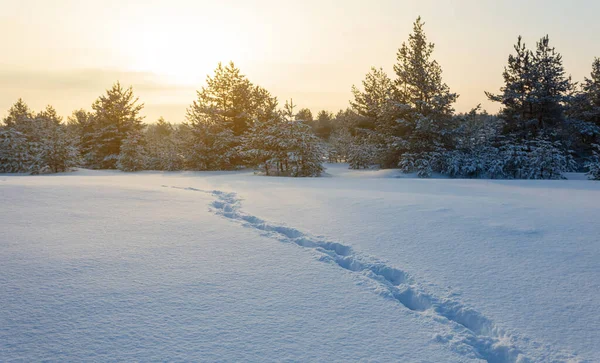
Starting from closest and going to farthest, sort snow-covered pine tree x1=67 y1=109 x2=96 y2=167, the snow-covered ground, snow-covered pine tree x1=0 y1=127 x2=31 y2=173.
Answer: the snow-covered ground
snow-covered pine tree x1=0 y1=127 x2=31 y2=173
snow-covered pine tree x1=67 y1=109 x2=96 y2=167

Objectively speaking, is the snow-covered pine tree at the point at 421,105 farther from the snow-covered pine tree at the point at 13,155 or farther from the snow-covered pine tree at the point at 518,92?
the snow-covered pine tree at the point at 13,155

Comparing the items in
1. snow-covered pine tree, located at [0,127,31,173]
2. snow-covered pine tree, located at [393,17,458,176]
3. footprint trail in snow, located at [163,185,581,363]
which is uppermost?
snow-covered pine tree, located at [393,17,458,176]

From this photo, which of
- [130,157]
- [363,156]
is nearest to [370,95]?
[363,156]

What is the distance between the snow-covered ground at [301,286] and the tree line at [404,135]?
11.5m

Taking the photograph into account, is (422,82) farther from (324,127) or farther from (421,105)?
(324,127)

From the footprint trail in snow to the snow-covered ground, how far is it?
0.01 meters

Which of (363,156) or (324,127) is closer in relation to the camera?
(363,156)

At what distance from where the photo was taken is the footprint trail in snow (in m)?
1.91

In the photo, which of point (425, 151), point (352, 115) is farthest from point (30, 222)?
point (352, 115)

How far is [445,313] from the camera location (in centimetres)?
236

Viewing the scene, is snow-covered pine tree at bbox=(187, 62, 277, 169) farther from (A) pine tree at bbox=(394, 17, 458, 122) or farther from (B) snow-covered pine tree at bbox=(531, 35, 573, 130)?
(B) snow-covered pine tree at bbox=(531, 35, 573, 130)

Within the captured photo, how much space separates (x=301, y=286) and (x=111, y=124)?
25555mm

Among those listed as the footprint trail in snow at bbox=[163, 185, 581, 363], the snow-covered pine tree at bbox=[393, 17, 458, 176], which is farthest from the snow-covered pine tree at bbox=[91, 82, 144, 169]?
the footprint trail in snow at bbox=[163, 185, 581, 363]

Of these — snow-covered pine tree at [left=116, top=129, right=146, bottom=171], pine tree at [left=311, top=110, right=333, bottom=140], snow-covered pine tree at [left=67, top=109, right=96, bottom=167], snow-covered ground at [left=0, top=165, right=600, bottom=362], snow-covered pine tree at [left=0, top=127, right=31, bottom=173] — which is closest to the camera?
snow-covered ground at [left=0, top=165, right=600, bottom=362]
